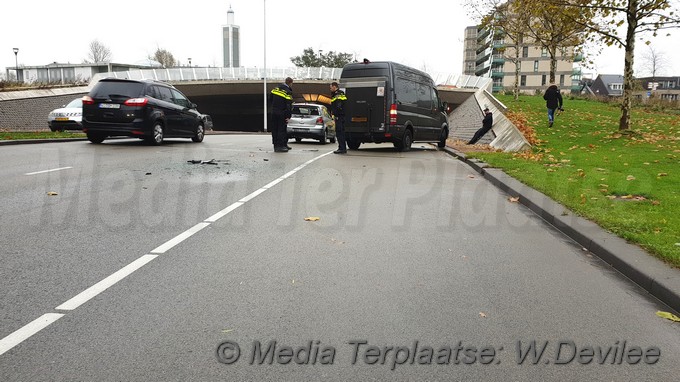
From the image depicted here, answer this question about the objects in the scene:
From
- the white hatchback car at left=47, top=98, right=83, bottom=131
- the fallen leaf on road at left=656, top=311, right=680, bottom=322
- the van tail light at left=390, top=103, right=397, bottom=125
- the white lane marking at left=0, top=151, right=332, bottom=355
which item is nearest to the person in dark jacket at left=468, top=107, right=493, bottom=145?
the van tail light at left=390, top=103, right=397, bottom=125

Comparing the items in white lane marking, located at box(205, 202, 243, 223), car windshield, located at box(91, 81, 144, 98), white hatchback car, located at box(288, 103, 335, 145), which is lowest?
white lane marking, located at box(205, 202, 243, 223)

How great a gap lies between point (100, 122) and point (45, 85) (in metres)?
19.4

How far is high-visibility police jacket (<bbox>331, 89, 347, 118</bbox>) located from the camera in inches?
673

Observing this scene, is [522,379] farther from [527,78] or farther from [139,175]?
[527,78]

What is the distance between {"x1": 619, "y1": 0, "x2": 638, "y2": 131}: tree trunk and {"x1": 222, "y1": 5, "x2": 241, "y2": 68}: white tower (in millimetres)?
98452

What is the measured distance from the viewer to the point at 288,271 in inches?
191

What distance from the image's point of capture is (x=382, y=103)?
17719 mm

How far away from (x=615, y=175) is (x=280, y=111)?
9.12 metres

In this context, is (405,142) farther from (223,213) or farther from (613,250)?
(613,250)

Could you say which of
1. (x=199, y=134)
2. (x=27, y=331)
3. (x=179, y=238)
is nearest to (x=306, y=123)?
(x=199, y=134)

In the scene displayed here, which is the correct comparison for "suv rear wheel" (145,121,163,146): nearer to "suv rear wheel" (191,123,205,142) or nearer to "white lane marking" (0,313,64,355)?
"suv rear wheel" (191,123,205,142)

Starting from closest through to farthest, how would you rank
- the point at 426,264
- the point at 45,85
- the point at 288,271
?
the point at 288,271 < the point at 426,264 < the point at 45,85

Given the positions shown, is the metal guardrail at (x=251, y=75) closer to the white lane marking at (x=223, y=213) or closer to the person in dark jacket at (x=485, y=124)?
the person in dark jacket at (x=485, y=124)

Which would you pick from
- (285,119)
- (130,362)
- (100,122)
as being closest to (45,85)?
(100,122)
